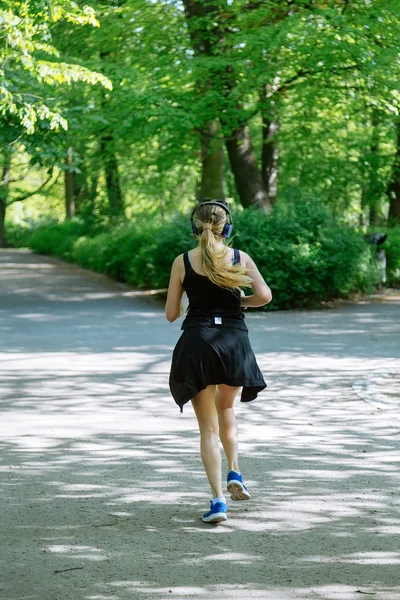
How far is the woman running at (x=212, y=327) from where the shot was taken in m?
5.78

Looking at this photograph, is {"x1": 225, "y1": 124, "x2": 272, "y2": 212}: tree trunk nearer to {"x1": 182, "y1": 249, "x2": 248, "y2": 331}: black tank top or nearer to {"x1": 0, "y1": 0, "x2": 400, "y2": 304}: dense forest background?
{"x1": 0, "y1": 0, "x2": 400, "y2": 304}: dense forest background

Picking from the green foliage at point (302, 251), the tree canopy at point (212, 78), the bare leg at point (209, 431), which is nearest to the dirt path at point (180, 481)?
the bare leg at point (209, 431)

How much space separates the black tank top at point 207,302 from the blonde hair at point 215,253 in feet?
0.23

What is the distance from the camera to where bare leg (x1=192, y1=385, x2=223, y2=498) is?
5855 millimetres

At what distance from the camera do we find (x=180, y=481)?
21.8 ft

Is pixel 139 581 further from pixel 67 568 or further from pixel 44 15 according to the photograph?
pixel 44 15

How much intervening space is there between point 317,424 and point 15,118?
38.0 feet

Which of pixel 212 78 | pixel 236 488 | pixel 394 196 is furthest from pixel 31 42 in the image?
pixel 394 196

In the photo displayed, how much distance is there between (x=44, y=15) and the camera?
460 inches

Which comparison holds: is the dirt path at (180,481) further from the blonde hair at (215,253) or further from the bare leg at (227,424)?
the blonde hair at (215,253)

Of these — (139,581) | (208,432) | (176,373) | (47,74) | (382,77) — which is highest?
(382,77)

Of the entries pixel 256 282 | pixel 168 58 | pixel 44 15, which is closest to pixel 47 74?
pixel 44 15

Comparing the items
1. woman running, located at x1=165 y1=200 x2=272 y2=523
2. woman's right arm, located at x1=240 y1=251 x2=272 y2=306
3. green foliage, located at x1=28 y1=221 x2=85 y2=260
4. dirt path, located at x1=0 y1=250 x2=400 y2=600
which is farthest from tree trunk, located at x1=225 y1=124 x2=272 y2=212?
woman running, located at x1=165 y1=200 x2=272 y2=523

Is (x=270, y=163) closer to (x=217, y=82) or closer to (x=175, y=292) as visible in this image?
(x=217, y=82)
